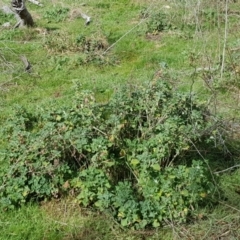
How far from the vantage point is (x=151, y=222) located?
3947 mm

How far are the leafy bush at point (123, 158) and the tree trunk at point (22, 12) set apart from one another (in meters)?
5.37

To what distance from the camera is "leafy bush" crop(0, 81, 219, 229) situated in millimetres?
3951

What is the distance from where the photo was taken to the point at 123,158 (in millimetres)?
4422

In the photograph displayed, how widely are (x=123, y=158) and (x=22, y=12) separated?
20.4 ft

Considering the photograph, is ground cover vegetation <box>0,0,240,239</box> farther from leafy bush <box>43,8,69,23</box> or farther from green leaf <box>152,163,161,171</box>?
leafy bush <box>43,8,69,23</box>

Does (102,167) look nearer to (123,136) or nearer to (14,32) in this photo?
(123,136)

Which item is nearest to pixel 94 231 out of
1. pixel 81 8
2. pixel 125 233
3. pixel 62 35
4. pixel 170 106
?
pixel 125 233

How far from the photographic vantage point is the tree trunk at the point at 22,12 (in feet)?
31.4

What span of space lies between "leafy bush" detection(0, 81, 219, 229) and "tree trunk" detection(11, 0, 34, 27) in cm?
537

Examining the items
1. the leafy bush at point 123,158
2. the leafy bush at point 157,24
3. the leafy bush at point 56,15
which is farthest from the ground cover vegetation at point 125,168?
the leafy bush at point 56,15

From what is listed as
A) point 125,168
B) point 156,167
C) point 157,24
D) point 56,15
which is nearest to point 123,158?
point 125,168

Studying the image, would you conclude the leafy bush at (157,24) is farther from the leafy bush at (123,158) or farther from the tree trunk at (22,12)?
the leafy bush at (123,158)

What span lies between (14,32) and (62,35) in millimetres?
1391

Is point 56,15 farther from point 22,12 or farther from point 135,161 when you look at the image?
point 135,161
